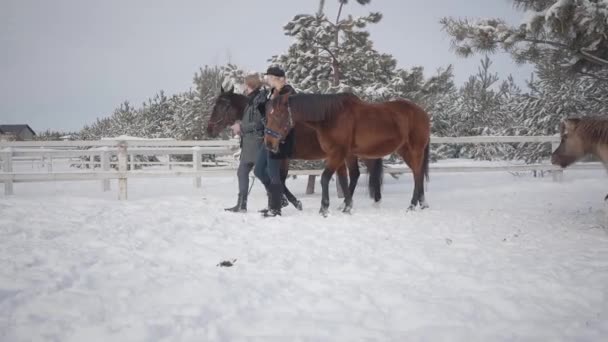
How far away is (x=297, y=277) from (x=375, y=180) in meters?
3.83

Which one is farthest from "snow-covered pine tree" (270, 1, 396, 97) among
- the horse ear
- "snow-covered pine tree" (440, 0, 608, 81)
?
the horse ear

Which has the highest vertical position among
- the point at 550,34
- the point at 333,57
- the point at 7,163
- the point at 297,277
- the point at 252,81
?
the point at 333,57

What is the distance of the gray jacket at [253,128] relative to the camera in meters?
5.20

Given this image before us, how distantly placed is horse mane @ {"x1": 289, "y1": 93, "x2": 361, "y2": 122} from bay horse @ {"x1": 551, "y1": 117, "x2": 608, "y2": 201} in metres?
2.77

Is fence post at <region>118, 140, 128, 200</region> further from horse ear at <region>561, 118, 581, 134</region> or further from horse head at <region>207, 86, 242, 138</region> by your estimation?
horse ear at <region>561, 118, 581, 134</region>

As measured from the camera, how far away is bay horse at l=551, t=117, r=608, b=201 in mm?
4277

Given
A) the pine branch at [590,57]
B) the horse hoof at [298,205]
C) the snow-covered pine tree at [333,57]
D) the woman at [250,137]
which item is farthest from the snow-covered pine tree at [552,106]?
the woman at [250,137]

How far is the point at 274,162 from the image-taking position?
5.12 m

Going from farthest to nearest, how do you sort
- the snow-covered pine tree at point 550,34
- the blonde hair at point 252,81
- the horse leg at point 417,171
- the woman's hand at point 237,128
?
the horse leg at point 417,171 < the woman's hand at point 237,128 < the blonde hair at point 252,81 < the snow-covered pine tree at point 550,34

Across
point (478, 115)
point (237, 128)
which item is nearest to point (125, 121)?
point (478, 115)

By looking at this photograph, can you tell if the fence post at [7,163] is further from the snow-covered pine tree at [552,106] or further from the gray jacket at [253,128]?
the snow-covered pine tree at [552,106]

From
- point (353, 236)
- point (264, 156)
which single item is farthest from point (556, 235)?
point (264, 156)

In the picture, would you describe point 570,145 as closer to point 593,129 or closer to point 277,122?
point 593,129

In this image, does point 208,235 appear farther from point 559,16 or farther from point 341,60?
point 341,60
